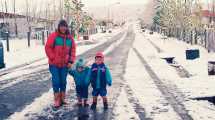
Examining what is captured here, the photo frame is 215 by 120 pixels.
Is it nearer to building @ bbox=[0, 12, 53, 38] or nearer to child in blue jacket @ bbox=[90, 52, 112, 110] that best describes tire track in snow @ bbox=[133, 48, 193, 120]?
child in blue jacket @ bbox=[90, 52, 112, 110]

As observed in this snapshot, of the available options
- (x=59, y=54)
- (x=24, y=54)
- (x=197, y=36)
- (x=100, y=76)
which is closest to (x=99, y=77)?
(x=100, y=76)

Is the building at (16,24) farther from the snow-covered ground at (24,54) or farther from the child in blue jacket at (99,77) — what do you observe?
the child in blue jacket at (99,77)

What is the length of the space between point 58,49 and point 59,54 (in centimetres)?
11

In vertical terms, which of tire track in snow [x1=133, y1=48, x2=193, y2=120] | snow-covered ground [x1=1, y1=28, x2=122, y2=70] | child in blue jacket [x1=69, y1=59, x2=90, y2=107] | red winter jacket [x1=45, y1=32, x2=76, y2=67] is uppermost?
red winter jacket [x1=45, y1=32, x2=76, y2=67]

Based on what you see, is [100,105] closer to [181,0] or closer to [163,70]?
[163,70]

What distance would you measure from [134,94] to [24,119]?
3635mm

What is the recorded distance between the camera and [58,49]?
969cm

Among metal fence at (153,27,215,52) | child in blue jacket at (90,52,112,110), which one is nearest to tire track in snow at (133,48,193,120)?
child in blue jacket at (90,52,112,110)

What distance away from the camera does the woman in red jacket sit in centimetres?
965

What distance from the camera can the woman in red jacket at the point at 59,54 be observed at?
965 cm

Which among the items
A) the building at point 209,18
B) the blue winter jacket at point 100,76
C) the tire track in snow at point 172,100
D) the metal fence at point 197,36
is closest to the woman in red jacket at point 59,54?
A: the blue winter jacket at point 100,76

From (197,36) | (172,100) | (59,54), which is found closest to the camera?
(59,54)

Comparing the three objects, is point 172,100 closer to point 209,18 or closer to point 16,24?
point 16,24

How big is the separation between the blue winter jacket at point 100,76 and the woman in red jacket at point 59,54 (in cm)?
54
